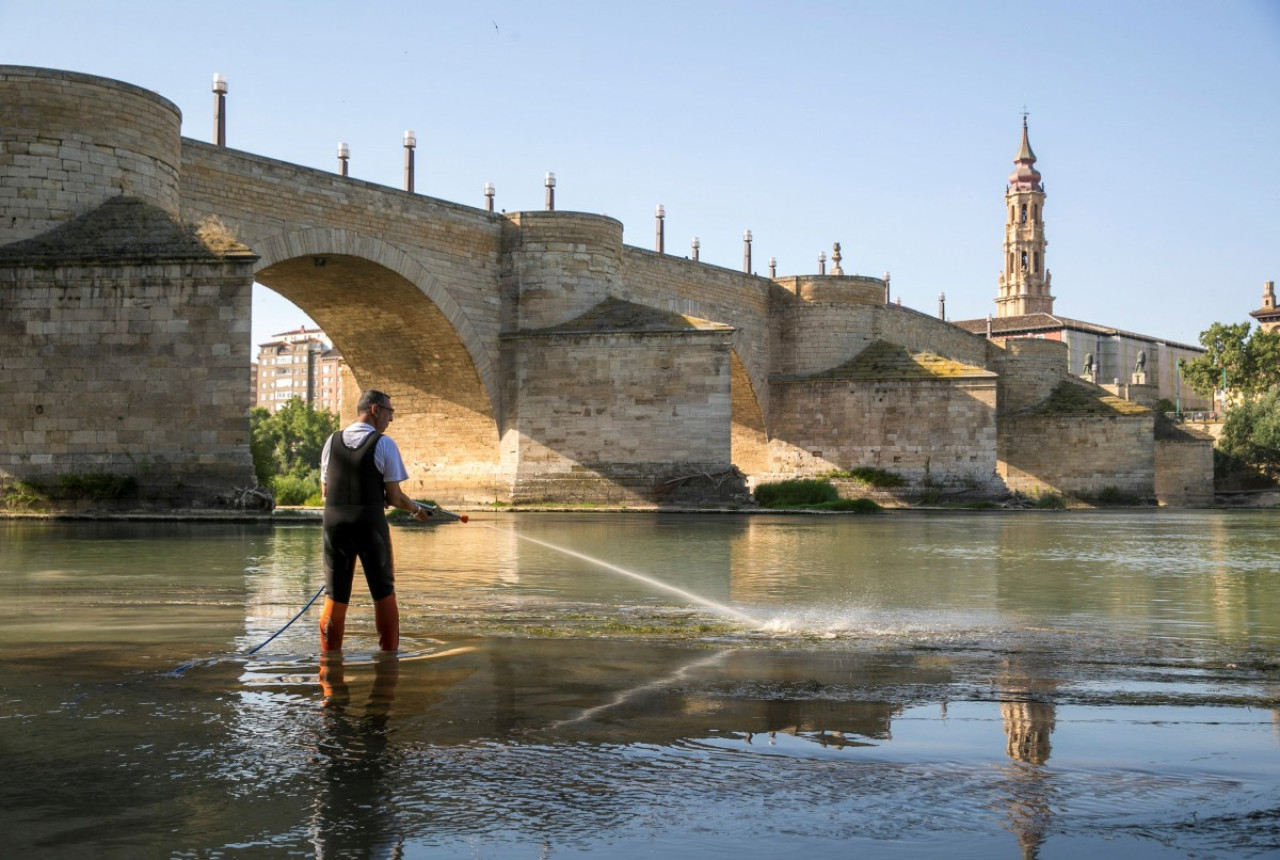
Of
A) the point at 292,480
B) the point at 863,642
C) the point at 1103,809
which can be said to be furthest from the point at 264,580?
the point at 292,480

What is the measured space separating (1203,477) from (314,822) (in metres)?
58.9

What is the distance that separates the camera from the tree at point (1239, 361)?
258ft

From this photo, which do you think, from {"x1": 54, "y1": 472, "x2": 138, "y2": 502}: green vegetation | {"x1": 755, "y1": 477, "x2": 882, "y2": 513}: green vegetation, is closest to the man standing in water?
{"x1": 54, "y1": 472, "x2": 138, "y2": 502}: green vegetation

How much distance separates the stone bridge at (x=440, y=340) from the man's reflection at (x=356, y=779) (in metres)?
14.8

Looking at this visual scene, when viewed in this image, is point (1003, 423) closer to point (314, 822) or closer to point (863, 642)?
point (863, 642)

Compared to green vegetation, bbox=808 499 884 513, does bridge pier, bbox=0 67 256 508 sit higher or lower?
higher

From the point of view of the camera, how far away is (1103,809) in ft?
11.1

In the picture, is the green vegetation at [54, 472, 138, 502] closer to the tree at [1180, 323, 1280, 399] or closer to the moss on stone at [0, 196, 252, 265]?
the moss on stone at [0, 196, 252, 265]

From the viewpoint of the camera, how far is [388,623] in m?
6.17

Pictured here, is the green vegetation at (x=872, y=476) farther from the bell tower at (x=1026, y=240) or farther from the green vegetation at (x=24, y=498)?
the bell tower at (x=1026, y=240)

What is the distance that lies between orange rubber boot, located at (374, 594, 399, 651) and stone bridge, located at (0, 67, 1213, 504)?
13401 mm

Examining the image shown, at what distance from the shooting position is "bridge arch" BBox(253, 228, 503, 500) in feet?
93.1

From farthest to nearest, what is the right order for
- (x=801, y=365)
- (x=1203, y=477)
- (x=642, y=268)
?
1. (x=1203, y=477)
2. (x=801, y=365)
3. (x=642, y=268)

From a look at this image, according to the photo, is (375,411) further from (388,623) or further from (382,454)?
(388,623)
